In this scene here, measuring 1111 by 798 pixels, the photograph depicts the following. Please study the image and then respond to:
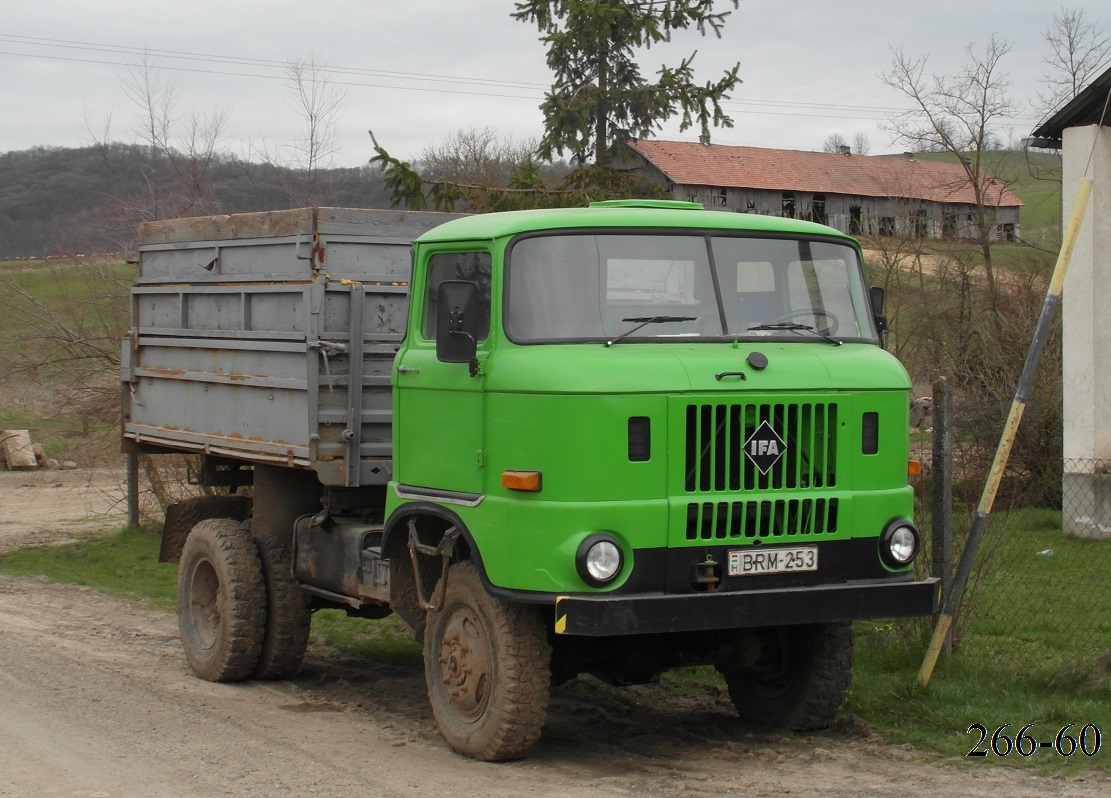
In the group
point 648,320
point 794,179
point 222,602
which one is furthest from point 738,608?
point 794,179

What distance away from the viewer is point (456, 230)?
673 centimetres

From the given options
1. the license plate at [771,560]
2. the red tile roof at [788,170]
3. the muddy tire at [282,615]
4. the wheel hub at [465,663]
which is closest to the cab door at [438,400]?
the wheel hub at [465,663]

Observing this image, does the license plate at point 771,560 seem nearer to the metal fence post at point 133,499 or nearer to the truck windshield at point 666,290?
the truck windshield at point 666,290

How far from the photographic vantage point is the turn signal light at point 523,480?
589 cm

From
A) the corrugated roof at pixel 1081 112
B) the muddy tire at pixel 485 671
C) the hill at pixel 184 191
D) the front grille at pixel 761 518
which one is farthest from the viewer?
the hill at pixel 184 191

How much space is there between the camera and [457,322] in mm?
6250


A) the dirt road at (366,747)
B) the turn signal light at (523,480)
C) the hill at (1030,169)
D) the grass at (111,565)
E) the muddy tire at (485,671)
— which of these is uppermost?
the hill at (1030,169)

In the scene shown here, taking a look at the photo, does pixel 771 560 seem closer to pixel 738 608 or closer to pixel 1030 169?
pixel 738 608

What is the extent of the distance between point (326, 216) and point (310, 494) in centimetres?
187

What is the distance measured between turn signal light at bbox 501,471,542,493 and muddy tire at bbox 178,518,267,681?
326cm

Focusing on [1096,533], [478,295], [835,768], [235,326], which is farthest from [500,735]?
[1096,533]

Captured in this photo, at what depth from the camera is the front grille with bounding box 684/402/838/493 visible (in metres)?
5.95

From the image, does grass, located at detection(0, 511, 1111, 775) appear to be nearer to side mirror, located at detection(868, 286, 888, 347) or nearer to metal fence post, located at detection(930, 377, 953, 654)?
metal fence post, located at detection(930, 377, 953, 654)

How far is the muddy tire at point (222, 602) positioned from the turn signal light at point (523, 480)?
10.7 ft
